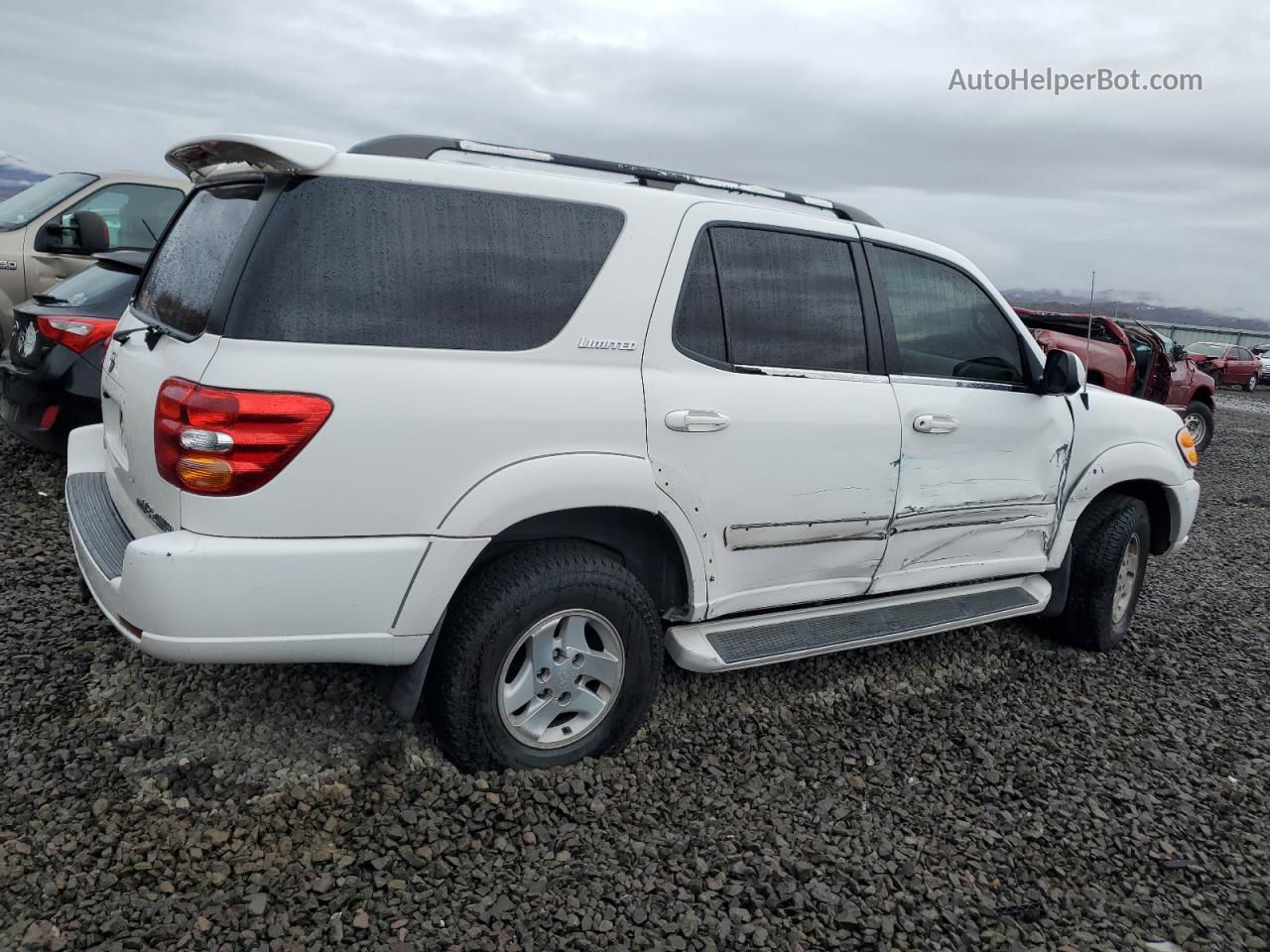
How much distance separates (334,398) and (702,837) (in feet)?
5.42

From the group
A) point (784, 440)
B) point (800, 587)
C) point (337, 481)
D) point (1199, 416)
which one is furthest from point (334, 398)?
point (1199, 416)

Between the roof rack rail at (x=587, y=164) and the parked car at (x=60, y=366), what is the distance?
2996 mm

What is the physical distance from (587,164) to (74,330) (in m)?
3.55

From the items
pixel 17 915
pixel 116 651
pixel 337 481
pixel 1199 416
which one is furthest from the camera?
pixel 1199 416

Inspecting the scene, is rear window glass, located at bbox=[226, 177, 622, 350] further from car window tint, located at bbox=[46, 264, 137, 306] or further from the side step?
car window tint, located at bbox=[46, 264, 137, 306]

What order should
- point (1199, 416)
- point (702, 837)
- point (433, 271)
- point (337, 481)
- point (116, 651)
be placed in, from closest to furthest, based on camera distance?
1. point (337, 481)
2. point (433, 271)
3. point (702, 837)
4. point (116, 651)
5. point (1199, 416)

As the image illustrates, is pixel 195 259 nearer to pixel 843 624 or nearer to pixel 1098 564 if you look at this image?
pixel 843 624

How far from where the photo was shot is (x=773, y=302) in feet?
11.1

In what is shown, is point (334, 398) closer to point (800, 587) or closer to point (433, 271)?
point (433, 271)

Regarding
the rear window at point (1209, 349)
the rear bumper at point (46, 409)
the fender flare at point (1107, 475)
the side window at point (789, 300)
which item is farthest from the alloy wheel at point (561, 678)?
the rear window at point (1209, 349)

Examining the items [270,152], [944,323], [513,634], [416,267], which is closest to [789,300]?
[944,323]

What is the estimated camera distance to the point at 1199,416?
557 inches

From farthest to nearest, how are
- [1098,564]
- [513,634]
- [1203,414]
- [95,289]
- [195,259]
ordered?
[1203,414]
[95,289]
[1098,564]
[195,259]
[513,634]

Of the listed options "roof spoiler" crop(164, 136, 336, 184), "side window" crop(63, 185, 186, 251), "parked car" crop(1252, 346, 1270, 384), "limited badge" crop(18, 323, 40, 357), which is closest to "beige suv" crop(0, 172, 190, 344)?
"side window" crop(63, 185, 186, 251)
